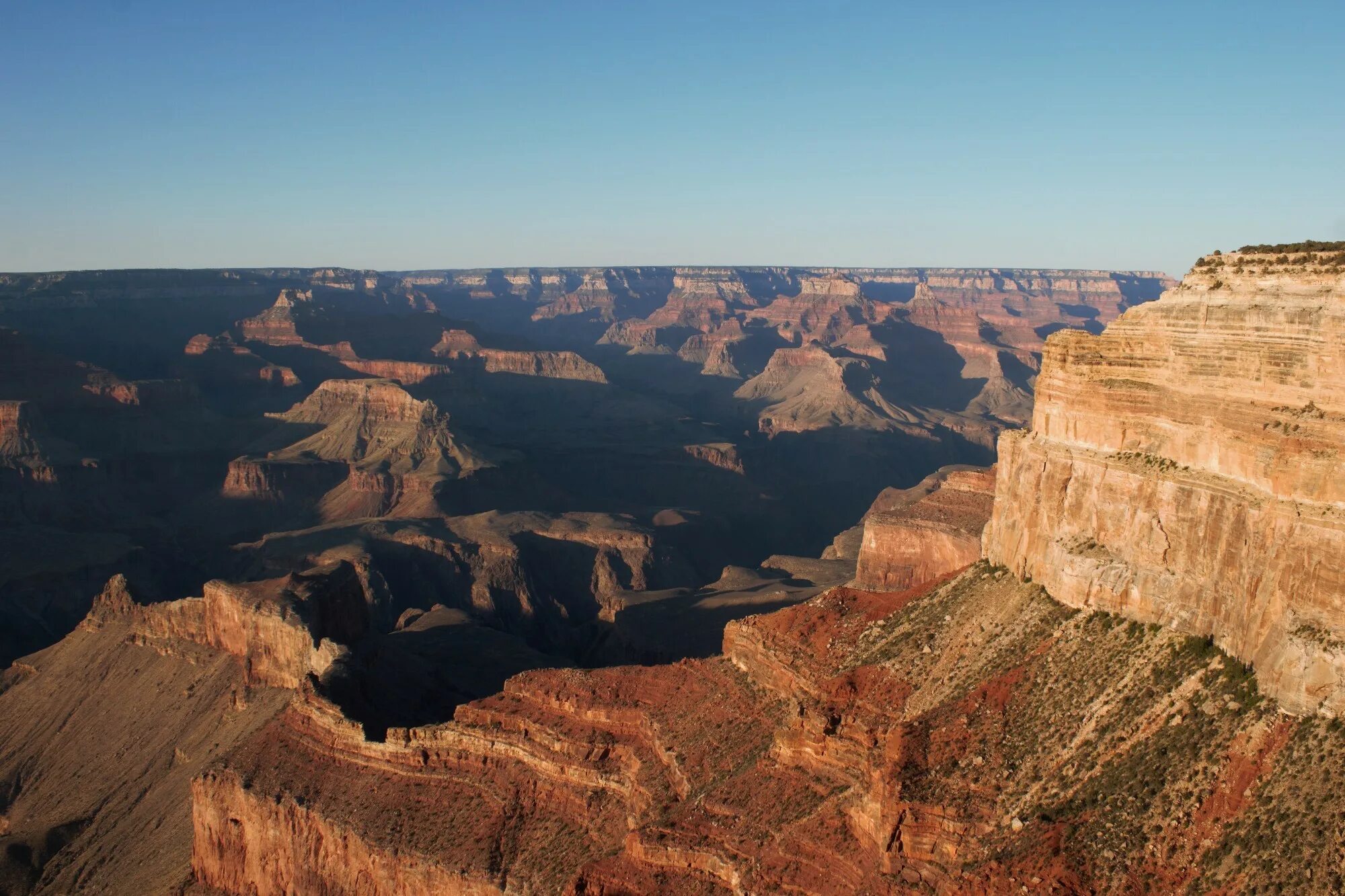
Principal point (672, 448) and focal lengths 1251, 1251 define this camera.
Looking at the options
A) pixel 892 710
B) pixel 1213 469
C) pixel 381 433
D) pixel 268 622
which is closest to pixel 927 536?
pixel 268 622

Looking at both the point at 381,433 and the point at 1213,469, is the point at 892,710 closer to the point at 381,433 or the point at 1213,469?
the point at 1213,469

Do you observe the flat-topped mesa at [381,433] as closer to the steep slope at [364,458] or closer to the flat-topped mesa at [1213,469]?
the steep slope at [364,458]


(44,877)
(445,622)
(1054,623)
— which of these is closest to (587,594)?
(445,622)

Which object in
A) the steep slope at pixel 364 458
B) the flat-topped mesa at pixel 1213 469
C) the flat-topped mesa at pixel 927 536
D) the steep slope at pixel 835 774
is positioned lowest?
the steep slope at pixel 364 458

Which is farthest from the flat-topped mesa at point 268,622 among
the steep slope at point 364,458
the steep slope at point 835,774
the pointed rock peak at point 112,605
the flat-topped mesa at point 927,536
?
the steep slope at point 364,458

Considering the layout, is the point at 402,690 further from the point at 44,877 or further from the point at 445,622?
the point at 445,622

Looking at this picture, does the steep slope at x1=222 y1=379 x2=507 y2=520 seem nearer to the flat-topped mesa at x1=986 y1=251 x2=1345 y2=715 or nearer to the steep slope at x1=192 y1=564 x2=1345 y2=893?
the steep slope at x1=192 y1=564 x2=1345 y2=893

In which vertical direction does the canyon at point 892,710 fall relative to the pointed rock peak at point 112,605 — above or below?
above
